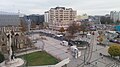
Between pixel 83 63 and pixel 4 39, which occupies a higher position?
pixel 4 39

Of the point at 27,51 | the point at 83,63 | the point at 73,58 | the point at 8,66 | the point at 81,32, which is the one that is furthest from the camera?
the point at 81,32

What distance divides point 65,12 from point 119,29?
17584mm

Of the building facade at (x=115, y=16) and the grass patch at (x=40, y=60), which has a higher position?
the building facade at (x=115, y=16)

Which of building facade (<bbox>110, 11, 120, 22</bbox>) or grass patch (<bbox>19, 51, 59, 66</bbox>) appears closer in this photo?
grass patch (<bbox>19, 51, 59, 66</bbox>)

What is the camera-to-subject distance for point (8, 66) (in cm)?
1009

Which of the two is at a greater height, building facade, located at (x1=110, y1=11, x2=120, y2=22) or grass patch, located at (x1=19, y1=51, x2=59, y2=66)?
building facade, located at (x1=110, y1=11, x2=120, y2=22)

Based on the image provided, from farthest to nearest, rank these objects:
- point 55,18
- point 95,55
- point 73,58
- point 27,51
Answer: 1. point 55,18
2. point 27,51
3. point 95,55
4. point 73,58

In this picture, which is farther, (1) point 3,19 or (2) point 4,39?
(1) point 3,19

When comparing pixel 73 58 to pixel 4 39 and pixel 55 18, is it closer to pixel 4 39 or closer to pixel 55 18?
pixel 4 39

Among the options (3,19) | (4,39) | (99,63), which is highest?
(3,19)

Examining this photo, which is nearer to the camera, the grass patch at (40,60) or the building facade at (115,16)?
the grass patch at (40,60)

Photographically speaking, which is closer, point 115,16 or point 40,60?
point 40,60

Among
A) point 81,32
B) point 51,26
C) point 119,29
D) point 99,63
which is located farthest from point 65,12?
point 99,63

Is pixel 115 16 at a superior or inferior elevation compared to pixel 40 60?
superior
